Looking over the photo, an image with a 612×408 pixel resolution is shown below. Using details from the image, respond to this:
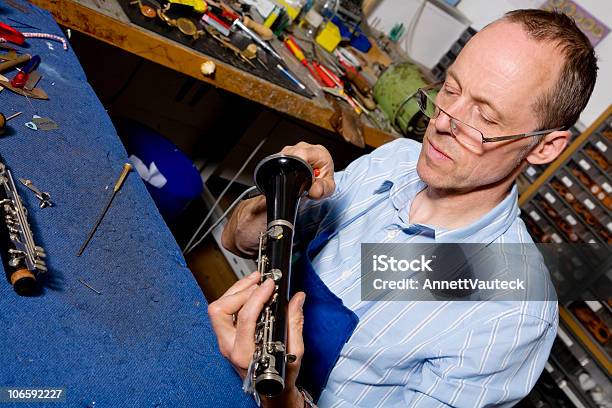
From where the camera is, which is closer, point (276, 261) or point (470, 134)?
point (276, 261)

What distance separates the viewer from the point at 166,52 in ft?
6.15

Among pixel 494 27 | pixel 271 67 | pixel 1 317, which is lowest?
pixel 1 317

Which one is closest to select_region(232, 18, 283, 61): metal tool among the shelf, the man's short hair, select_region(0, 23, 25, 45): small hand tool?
select_region(0, 23, 25, 45): small hand tool

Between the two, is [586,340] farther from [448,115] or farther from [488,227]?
[448,115]

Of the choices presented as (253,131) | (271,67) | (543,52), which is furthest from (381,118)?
(543,52)

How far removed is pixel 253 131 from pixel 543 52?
8.23ft

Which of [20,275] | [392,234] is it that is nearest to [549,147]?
[392,234]

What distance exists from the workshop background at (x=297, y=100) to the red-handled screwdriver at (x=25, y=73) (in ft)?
0.99

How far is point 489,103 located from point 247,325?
0.78 m

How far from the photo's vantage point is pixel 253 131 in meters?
3.47

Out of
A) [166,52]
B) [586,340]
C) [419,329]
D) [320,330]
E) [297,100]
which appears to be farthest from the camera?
[586,340]

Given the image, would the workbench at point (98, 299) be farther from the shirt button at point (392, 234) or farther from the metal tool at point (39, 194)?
the shirt button at point (392, 234)

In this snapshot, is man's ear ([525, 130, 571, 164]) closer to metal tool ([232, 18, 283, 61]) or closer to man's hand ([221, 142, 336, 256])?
man's hand ([221, 142, 336, 256])

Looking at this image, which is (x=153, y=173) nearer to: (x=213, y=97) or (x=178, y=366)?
(x=213, y=97)
